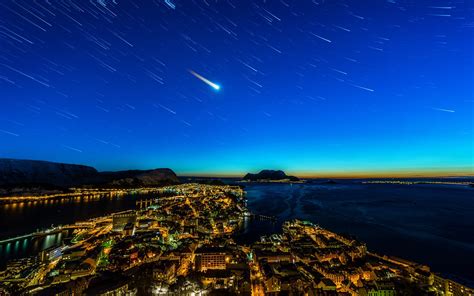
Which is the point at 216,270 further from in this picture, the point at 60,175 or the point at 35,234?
the point at 60,175

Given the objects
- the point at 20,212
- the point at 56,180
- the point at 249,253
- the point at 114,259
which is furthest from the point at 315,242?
the point at 56,180

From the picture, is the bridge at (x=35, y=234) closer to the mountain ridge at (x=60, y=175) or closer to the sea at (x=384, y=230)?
the sea at (x=384, y=230)

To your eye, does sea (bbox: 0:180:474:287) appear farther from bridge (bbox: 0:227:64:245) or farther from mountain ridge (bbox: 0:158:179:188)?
mountain ridge (bbox: 0:158:179:188)

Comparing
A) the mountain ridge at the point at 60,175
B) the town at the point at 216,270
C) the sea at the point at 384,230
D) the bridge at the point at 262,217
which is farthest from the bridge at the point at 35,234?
the mountain ridge at the point at 60,175

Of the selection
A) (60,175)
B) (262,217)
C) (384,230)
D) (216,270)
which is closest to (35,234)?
(216,270)

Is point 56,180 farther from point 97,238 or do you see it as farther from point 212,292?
point 212,292

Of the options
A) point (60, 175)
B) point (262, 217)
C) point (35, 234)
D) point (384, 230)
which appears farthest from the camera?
point (60, 175)

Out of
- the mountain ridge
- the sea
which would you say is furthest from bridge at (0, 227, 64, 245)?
the mountain ridge

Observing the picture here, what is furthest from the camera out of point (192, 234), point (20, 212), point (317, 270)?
point (20, 212)
